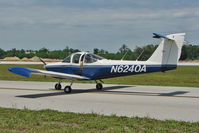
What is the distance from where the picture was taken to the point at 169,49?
13.8 metres

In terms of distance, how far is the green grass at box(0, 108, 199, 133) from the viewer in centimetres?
702

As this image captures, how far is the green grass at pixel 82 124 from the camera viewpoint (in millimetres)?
7016

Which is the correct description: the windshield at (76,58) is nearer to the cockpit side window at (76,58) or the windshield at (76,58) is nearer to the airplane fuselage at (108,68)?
the cockpit side window at (76,58)

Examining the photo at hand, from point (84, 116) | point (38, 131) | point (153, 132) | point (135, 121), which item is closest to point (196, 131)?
→ point (153, 132)

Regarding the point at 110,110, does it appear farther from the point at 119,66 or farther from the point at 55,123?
the point at 119,66

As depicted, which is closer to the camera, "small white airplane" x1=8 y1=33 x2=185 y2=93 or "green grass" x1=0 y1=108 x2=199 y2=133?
"green grass" x1=0 y1=108 x2=199 y2=133

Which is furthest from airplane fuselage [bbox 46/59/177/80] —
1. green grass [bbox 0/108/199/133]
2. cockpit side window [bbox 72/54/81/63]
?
green grass [bbox 0/108/199/133]

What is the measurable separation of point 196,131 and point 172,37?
7452 millimetres

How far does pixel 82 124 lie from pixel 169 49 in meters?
7.73

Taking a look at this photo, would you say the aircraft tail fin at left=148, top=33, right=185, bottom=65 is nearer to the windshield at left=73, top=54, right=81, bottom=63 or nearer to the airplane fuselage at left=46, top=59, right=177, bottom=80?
the airplane fuselage at left=46, top=59, right=177, bottom=80

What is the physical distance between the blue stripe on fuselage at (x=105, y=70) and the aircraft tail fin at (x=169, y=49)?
0.30m

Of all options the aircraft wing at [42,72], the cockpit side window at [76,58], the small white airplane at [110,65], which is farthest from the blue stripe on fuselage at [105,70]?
the aircraft wing at [42,72]

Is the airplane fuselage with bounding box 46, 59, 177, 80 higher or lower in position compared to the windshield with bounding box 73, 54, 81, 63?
lower

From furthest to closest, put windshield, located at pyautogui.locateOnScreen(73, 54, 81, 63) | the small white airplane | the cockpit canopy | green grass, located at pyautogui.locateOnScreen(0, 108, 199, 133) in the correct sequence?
windshield, located at pyautogui.locateOnScreen(73, 54, 81, 63) → the cockpit canopy → the small white airplane → green grass, located at pyautogui.locateOnScreen(0, 108, 199, 133)
